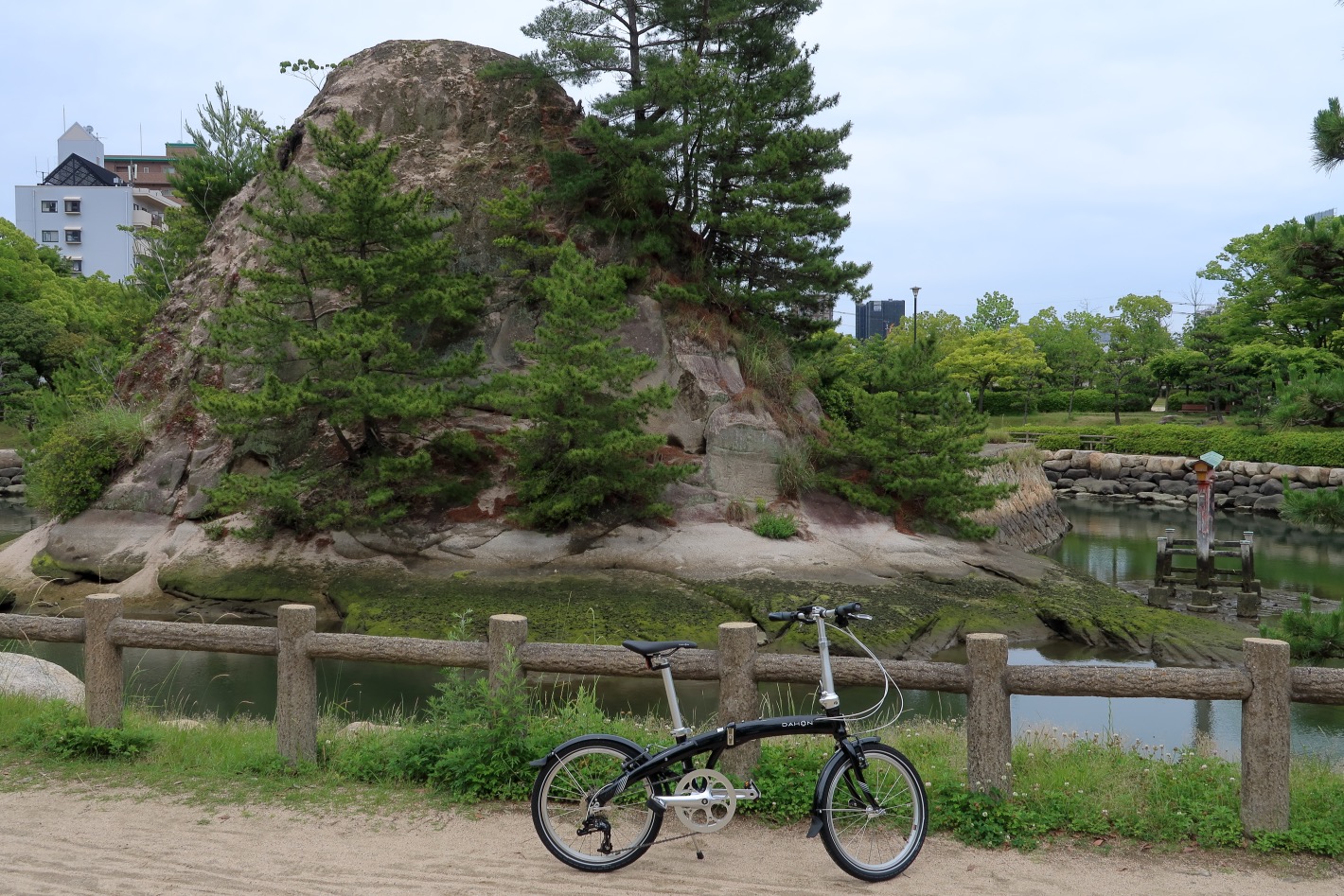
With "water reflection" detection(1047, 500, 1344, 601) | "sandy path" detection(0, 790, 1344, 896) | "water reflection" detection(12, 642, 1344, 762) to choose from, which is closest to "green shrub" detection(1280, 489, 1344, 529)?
"sandy path" detection(0, 790, 1344, 896)

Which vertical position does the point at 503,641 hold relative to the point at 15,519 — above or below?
above

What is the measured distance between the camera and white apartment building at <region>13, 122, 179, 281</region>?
6988cm

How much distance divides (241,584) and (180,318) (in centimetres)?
865

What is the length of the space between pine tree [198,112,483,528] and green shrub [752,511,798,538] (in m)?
5.32

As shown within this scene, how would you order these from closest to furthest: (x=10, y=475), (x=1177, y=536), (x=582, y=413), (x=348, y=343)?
1. (x=348, y=343)
2. (x=582, y=413)
3. (x=1177, y=536)
4. (x=10, y=475)

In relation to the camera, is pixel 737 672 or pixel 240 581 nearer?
pixel 737 672

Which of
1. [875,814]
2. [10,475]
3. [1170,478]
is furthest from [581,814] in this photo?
[10,475]

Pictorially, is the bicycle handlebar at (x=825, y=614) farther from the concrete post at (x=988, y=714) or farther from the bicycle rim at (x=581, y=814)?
the bicycle rim at (x=581, y=814)

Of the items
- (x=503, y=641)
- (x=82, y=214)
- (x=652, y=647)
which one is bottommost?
(x=503, y=641)

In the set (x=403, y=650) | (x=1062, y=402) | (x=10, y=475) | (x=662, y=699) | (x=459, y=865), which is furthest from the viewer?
(x=1062, y=402)

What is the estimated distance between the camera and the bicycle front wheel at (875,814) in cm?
466

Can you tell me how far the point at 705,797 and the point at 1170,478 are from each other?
3688 cm

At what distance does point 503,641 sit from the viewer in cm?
577

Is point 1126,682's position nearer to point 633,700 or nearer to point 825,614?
point 825,614
